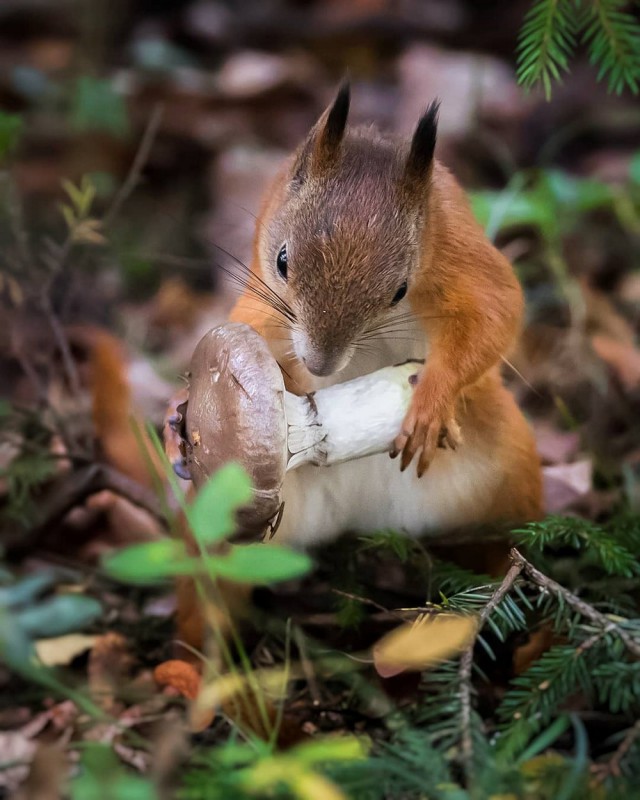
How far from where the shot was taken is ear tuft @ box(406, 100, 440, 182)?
1615 mm

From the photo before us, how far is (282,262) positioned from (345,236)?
171mm

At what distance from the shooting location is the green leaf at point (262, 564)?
97 cm

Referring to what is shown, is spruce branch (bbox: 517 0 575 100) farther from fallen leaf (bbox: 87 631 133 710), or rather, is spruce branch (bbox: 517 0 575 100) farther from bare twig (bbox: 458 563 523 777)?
fallen leaf (bbox: 87 631 133 710)

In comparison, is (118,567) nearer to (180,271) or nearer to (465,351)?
(465,351)

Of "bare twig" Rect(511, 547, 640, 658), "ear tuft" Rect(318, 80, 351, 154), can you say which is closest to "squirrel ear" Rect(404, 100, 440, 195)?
"ear tuft" Rect(318, 80, 351, 154)

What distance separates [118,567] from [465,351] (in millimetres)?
936

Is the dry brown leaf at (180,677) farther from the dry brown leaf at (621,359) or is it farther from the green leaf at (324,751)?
the dry brown leaf at (621,359)

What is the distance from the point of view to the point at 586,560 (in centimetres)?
178

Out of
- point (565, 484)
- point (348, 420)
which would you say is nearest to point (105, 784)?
point (348, 420)

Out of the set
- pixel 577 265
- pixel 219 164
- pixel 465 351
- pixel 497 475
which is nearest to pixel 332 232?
pixel 465 351

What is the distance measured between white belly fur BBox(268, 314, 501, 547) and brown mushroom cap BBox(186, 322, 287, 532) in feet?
1.33

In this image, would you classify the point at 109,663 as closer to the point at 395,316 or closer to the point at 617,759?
the point at 395,316

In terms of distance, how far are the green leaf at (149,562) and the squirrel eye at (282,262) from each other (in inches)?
30.0

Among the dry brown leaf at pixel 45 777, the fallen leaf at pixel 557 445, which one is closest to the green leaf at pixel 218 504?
the dry brown leaf at pixel 45 777
